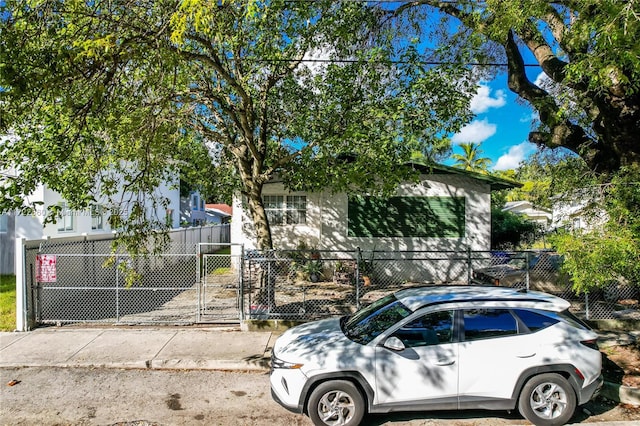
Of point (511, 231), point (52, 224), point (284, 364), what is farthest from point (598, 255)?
point (511, 231)

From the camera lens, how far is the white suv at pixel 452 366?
4762 millimetres

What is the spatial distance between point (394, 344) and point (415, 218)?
35.2 feet

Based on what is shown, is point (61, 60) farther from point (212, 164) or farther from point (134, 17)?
point (212, 164)

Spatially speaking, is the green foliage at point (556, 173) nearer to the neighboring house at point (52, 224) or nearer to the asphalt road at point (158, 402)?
the asphalt road at point (158, 402)

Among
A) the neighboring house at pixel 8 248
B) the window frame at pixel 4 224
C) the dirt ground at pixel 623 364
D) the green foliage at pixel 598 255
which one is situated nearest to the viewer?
the green foliage at pixel 598 255

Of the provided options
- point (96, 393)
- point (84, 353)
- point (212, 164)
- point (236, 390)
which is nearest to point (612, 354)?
point (236, 390)

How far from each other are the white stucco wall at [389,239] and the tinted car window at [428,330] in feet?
32.1

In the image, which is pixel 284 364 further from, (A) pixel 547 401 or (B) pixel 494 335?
(A) pixel 547 401

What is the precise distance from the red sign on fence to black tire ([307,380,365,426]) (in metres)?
6.79

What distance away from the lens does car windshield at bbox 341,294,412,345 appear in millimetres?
5199

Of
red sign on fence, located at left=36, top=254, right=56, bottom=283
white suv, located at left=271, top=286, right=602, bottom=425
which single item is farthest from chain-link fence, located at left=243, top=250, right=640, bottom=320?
red sign on fence, located at left=36, top=254, right=56, bottom=283

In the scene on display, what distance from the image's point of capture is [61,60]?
4648mm

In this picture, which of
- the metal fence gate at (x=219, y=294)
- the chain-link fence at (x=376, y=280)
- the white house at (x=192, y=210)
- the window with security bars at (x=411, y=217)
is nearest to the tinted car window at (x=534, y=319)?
the chain-link fence at (x=376, y=280)

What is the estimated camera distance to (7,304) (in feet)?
33.2
